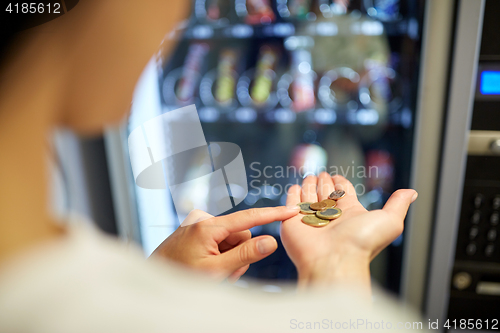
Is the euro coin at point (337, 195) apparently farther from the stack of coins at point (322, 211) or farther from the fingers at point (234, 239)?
the fingers at point (234, 239)

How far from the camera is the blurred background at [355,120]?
921 millimetres

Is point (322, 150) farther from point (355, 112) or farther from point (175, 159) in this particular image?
point (175, 159)

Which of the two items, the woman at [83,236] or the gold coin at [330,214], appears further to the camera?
the gold coin at [330,214]

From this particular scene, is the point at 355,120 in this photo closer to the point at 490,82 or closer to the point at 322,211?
the point at 490,82

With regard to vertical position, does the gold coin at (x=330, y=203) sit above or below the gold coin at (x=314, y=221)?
above

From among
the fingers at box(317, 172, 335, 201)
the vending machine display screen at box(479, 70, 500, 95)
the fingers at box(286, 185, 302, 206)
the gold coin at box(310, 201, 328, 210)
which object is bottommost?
the gold coin at box(310, 201, 328, 210)

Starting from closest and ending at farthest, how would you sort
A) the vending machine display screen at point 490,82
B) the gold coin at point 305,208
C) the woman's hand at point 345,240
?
1. the woman's hand at point 345,240
2. the gold coin at point 305,208
3. the vending machine display screen at point 490,82

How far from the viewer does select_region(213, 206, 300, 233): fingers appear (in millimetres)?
→ 610

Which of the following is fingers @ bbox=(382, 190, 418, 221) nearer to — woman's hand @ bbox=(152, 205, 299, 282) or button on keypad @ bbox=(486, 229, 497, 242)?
woman's hand @ bbox=(152, 205, 299, 282)

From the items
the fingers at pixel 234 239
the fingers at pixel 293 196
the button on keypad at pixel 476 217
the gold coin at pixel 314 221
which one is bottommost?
the button on keypad at pixel 476 217

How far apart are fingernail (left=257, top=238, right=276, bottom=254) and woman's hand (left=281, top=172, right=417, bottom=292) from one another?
0.04 m

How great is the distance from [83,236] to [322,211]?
42 cm

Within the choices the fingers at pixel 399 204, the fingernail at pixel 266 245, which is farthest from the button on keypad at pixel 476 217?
the fingernail at pixel 266 245

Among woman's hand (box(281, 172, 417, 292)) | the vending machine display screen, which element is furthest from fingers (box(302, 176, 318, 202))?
the vending machine display screen
